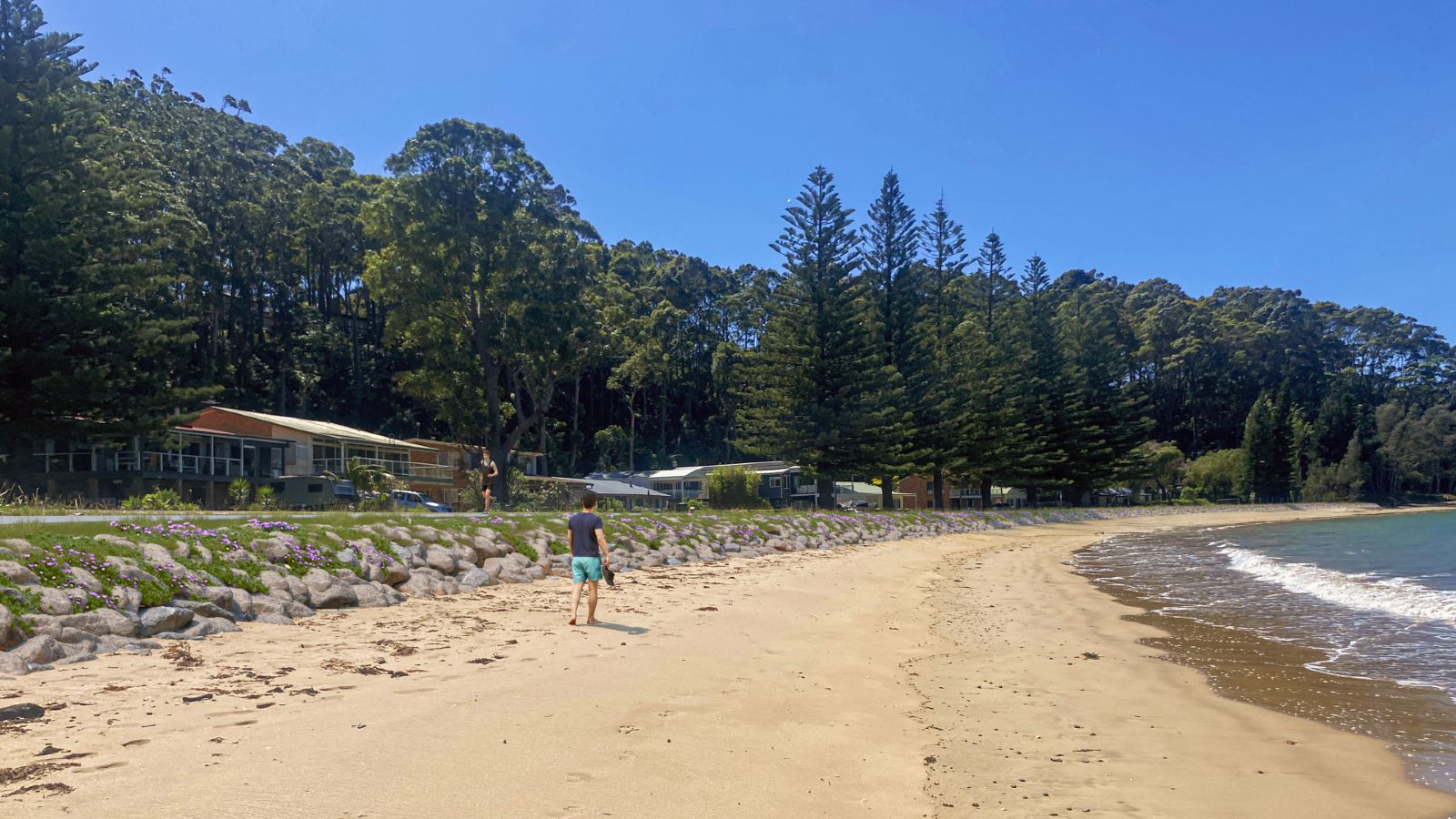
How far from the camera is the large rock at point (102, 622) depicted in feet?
18.2

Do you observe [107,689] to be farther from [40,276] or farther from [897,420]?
[897,420]

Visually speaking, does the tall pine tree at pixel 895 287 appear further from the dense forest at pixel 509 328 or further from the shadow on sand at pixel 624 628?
the shadow on sand at pixel 624 628

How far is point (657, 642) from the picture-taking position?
276 inches

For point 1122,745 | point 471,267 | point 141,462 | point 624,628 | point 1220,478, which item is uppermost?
point 471,267

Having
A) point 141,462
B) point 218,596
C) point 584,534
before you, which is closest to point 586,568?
point 584,534

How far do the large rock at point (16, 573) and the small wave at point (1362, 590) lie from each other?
13.8m

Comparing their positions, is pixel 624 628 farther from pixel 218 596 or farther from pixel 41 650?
pixel 41 650

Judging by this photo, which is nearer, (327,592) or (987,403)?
(327,592)

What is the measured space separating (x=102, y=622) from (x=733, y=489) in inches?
1378

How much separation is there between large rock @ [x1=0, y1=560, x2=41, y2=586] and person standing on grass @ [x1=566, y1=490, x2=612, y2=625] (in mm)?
3848

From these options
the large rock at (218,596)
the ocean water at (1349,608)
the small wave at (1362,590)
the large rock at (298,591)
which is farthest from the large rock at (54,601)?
the small wave at (1362,590)

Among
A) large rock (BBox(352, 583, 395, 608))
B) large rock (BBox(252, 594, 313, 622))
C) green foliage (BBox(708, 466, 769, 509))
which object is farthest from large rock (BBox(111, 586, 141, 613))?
green foliage (BBox(708, 466, 769, 509))

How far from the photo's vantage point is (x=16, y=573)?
576 cm

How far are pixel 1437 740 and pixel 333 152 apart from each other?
68.5 m
